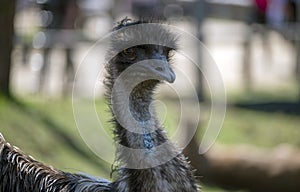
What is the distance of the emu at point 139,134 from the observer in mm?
5676

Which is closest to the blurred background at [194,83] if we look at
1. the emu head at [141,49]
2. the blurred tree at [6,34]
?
the blurred tree at [6,34]

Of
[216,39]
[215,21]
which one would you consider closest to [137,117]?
[216,39]

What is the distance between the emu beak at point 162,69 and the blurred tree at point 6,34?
8848 millimetres

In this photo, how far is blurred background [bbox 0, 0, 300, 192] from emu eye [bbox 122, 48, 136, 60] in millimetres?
2179

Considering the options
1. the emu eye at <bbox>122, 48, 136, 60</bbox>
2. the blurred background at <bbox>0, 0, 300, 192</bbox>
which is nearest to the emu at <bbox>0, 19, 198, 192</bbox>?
the emu eye at <bbox>122, 48, 136, 60</bbox>

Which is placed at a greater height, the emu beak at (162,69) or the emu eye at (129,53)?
the emu eye at (129,53)

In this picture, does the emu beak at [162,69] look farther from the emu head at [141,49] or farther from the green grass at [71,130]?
the green grass at [71,130]

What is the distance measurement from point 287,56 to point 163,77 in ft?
57.7

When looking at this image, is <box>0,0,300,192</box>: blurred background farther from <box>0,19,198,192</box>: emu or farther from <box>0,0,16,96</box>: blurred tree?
<box>0,19,198,192</box>: emu

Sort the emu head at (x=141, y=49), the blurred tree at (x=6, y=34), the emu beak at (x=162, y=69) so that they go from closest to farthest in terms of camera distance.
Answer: the emu beak at (x=162, y=69) < the emu head at (x=141, y=49) < the blurred tree at (x=6, y=34)

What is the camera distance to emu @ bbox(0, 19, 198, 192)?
5676mm

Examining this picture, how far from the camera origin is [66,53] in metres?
16.9

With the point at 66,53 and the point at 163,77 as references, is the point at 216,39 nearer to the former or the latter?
the point at 66,53

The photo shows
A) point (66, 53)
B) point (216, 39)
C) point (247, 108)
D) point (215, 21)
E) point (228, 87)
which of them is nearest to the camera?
point (247, 108)
